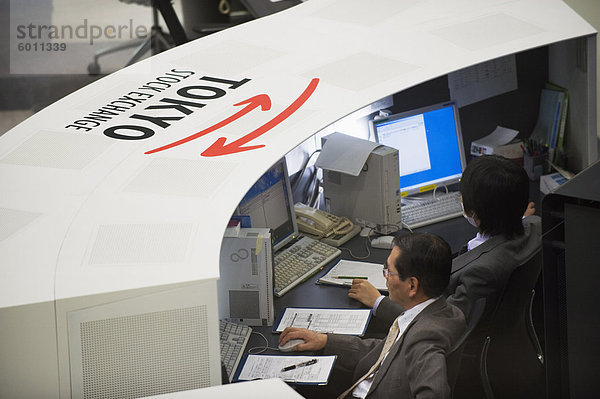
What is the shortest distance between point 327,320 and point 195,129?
33.4 inches

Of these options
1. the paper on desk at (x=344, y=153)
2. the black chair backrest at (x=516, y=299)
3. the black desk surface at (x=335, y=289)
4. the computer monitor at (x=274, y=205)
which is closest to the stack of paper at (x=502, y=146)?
the black desk surface at (x=335, y=289)

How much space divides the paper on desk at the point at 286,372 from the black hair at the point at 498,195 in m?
0.83

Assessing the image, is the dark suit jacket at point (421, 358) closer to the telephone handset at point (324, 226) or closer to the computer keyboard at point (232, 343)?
the computer keyboard at point (232, 343)

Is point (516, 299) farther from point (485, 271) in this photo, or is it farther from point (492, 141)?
point (492, 141)

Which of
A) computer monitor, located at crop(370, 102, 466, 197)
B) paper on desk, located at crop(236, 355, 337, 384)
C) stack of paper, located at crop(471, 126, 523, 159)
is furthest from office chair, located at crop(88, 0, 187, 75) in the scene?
paper on desk, located at crop(236, 355, 337, 384)

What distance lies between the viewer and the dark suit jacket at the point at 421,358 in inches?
89.0

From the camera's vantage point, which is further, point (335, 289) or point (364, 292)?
point (335, 289)

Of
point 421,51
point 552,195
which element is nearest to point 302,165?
point 421,51

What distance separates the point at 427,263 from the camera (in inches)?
97.6

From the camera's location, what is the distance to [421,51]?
3.42 metres

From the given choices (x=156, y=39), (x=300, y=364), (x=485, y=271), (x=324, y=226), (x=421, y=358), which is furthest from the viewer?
(x=156, y=39)

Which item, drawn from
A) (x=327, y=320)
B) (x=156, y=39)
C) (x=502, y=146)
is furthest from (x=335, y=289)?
(x=156, y=39)

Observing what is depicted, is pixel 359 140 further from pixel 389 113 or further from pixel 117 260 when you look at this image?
pixel 117 260

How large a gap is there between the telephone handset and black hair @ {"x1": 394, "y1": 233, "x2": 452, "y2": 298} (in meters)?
0.97
